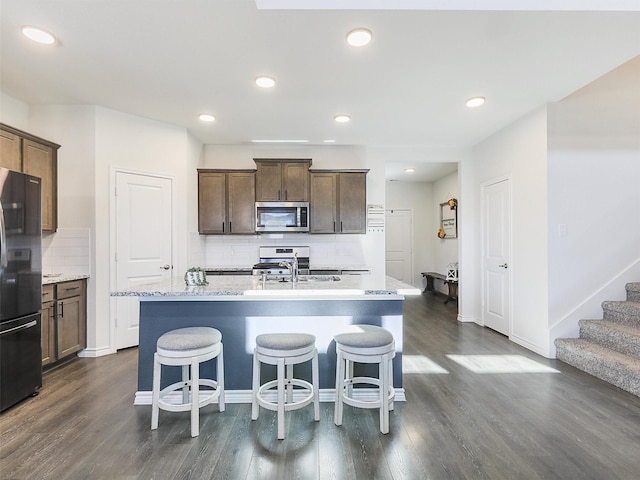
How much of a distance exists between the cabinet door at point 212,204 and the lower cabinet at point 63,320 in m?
1.61

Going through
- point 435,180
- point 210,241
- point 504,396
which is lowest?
point 504,396

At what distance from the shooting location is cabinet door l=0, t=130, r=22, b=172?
9.40ft

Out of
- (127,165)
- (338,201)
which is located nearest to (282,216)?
(338,201)

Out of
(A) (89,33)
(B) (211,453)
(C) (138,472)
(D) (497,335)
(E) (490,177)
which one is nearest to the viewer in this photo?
(C) (138,472)

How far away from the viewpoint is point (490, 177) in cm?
447

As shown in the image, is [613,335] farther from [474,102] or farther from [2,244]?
[2,244]

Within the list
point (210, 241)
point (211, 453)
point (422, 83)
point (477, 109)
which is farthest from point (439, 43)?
point (210, 241)

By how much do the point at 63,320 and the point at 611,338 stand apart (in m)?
5.18

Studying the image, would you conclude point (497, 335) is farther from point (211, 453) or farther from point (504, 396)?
point (211, 453)

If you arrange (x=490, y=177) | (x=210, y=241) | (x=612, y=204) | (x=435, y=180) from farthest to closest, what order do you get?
(x=435, y=180) < (x=210, y=241) < (x=490, y=177) < (x=612, y=204)

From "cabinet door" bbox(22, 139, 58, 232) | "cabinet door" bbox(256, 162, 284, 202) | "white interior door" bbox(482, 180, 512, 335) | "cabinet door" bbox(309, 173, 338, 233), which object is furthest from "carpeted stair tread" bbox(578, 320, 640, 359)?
"cabinet door" bbox(22, 139, 58, 232)

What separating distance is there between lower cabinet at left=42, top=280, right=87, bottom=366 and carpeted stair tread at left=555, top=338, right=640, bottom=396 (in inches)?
192

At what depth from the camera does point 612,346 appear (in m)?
3.02

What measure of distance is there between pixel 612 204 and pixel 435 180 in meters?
4.34
